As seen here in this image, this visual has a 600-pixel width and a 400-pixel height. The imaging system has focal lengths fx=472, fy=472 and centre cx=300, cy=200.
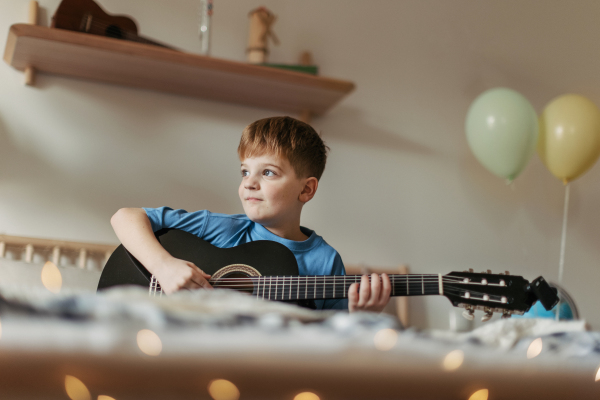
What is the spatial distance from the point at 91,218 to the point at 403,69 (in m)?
1.31

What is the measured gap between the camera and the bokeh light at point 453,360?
0.53ft

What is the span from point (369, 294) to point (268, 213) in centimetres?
24

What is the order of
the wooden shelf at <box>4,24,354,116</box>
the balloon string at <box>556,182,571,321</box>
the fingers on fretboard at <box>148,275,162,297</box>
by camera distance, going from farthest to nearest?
the balloon string at <box>556,182,571,321</box>, the wooden shelf at <box>4,24,354,116</box>, the fingers on fretboard at <box>148,275,162,297</box>

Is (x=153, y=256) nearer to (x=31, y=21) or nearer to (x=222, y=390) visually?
(x=222, y=390)

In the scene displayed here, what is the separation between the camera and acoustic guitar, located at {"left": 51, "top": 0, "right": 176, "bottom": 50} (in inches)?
51.1

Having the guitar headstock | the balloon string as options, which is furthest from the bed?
the balloon string

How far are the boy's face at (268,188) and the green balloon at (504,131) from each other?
964 millimetres

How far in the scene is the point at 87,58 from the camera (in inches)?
52.8

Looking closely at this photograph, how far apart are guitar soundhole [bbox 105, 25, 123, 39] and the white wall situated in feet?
0.71

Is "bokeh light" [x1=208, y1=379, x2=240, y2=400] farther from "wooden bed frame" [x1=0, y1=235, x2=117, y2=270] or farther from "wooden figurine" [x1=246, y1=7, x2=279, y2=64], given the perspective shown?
"wooden figurine" [x1=246, y1=7, x2=279, y2=64]

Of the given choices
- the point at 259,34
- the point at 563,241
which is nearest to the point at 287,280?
the point at 259,34

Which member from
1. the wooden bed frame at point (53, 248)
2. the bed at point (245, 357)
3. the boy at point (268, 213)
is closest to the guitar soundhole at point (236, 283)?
the boy at point (268, 213)

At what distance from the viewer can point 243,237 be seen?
2.99 feet

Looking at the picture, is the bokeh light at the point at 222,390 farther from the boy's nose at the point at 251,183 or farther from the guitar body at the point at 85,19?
the guitar body at the point at 85,19
